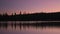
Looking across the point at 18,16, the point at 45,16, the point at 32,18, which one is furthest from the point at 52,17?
the point at 18,16

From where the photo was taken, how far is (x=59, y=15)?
115m

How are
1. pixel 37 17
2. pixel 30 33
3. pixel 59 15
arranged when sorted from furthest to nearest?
pixel 37 17, pixel 59 15, pixel 30 33

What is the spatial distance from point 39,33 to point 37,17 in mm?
92518

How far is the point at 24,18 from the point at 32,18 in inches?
229

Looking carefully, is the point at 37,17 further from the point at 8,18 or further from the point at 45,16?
the point at 8,18

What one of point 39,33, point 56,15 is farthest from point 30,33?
point 56,15

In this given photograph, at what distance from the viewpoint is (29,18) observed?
12762 centimetres

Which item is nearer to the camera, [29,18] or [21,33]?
[21,33]

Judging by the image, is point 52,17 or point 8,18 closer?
point 52,17

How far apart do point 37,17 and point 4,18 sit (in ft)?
62.5

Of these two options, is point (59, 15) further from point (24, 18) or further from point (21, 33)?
point (21, 33)

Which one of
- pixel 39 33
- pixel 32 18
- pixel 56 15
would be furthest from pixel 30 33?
pixel 32 18

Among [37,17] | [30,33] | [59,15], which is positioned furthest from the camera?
[37,17]

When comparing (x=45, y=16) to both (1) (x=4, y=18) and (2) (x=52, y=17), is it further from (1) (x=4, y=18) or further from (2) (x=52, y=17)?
(1) (x=4, y=18)
